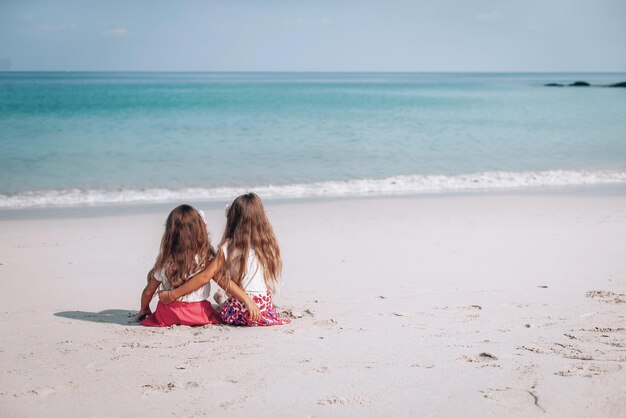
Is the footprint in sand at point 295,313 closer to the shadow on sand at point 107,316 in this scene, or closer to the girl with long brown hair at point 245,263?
the girl with long brown hair at point 245,263

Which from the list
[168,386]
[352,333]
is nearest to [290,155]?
[352,333]

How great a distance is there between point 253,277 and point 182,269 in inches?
21.6

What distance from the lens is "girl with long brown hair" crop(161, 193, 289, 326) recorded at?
4.83m

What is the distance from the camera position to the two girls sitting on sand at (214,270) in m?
4.81

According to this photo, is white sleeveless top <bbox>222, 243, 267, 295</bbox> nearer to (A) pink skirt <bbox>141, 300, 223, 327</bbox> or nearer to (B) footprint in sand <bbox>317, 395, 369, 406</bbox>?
(A) pink skirt <bbox>141, 300, 223, 327</bbox>

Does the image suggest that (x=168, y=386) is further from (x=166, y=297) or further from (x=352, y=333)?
(x=352, y=333)

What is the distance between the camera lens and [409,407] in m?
3.30

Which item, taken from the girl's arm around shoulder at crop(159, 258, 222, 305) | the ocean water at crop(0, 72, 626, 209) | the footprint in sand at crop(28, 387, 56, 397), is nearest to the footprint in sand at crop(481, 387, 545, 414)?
the girl's arm around shoulder at crop(159, 258, 222, 305)

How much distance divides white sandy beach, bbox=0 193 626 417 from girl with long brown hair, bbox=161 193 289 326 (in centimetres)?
17

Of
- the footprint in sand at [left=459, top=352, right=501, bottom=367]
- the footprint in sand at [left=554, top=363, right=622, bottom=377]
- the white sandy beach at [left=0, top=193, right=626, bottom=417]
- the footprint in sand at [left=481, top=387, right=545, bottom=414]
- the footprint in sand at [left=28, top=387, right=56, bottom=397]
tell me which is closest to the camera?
the footprint in sand at [left=481, top=387, right=545, bottom=414]

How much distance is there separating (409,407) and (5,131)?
2662 cm

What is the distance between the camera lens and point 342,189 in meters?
13.7

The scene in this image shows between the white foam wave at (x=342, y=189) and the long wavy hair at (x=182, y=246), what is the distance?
25.3ft

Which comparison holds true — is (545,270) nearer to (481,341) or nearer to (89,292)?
(481,341)
